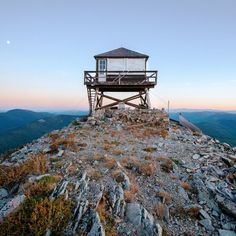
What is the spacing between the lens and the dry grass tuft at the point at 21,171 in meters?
11.2

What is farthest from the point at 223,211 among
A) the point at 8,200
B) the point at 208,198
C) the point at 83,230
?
the point at 8,200

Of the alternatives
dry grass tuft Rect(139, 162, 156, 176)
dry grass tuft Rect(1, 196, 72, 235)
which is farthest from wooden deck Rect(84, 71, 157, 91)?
dry grass tuft Rect(1, 196, 72, 235)

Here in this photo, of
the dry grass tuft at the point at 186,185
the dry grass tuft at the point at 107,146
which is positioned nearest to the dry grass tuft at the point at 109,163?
the dry grass tuft at the point at 107,146

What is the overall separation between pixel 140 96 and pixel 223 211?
2175cm

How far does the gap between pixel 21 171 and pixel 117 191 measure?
515cm

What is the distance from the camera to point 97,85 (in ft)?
90.2

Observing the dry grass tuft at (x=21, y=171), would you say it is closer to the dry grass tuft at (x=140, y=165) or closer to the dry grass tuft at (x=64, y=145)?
the dry grass tuft at (x=64, y=145)

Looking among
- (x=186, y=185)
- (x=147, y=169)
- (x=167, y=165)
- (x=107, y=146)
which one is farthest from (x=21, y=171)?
(x=186, y=185)

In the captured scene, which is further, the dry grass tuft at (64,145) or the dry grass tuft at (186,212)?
the dry grass tuft at (64,145)

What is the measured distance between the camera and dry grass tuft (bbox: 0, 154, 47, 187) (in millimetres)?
11170

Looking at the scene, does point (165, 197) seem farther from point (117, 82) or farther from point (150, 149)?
point (117, 82)

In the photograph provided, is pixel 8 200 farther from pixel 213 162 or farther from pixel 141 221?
pixel 213 162

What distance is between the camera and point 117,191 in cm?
1036

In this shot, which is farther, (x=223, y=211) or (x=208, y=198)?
(x=208, y=198)
